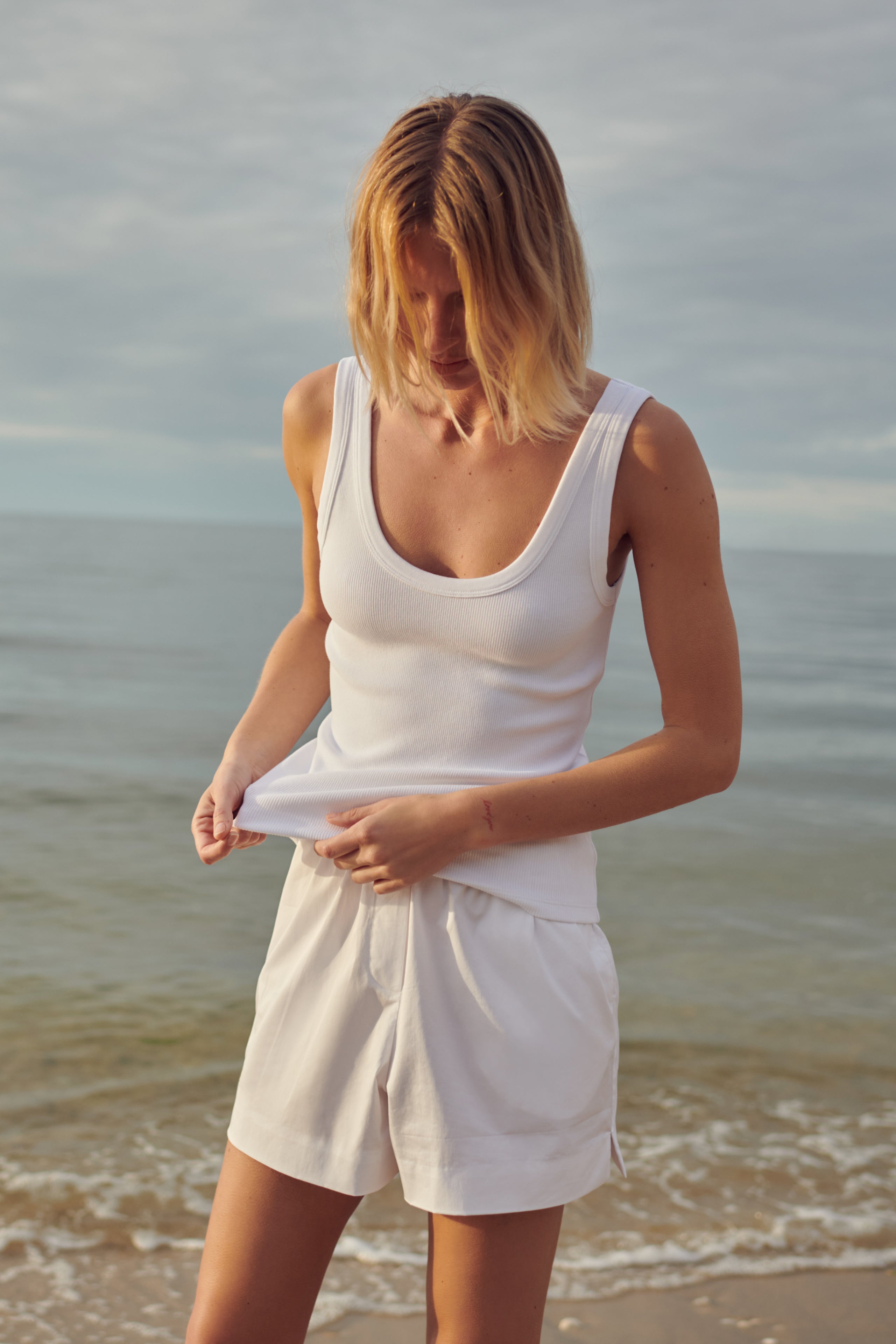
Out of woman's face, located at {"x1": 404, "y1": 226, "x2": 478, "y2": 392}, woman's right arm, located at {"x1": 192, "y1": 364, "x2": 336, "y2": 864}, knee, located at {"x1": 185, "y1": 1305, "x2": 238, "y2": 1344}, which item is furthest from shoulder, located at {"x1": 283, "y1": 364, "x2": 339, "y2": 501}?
knee, located at {"x1": 185, "y1": 1305, "x2": 238, "y2": 1344}

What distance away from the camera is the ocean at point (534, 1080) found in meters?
3.52

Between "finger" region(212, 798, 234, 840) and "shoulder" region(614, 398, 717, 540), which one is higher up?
"shoulder" region(614, 398, 717, 540)

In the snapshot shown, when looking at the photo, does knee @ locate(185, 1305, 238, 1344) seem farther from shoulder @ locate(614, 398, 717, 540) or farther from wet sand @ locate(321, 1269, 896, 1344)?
wet sand @ locate(321, 1269, 896, 1344)

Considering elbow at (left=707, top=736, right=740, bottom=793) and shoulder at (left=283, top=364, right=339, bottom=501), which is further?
shoulder at (left=283, top=364, right=339, bottom=501)

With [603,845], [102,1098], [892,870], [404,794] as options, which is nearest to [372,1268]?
[102,1098]

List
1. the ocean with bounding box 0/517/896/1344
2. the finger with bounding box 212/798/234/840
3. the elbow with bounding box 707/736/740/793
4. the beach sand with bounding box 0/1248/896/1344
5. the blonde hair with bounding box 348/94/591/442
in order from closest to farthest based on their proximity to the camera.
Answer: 1. the blonde hair with bounding box 348/94/591/442
2. the elbow with bounding box 707/736/740/793
3. the finger with bounding box 212/798/234/840
4. the beach sand with bounding box 0/1248/896/1344
5. the ocean with bounding box 0/517/896/1344

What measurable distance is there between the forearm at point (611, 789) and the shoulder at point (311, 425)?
0.62 metres

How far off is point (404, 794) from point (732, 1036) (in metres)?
4.50

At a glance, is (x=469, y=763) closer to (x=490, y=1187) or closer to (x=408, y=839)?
(x=408, y=839)

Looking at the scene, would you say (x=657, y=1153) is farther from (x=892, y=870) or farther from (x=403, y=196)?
(x=892, y=870)

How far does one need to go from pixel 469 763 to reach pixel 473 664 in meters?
0.15

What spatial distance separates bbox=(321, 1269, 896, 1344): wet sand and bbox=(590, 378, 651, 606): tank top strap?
2.55 m

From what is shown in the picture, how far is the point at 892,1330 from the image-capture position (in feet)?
10.5

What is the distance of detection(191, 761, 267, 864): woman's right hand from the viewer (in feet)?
5.88
